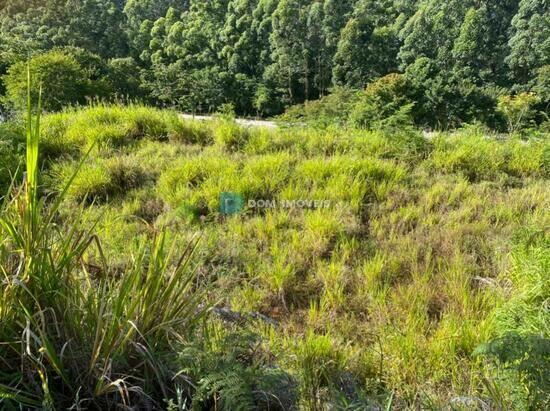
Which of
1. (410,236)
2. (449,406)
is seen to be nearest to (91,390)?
(449,406)

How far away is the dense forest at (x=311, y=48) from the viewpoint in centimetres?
2570

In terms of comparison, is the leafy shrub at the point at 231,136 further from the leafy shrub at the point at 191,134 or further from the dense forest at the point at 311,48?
the dense forest at the point at 311,48

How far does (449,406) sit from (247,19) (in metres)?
39.3

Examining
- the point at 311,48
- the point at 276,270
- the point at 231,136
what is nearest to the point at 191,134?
the point at 231,136

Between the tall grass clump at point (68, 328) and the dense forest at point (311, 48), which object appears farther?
the dense forest at point (311, 48)

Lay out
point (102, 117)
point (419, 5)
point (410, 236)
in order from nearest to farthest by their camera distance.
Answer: point (410, 236) → point (102, 117) → point (419, 5)

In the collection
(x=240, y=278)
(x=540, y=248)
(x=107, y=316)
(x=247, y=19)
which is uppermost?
(x=247, y=19)

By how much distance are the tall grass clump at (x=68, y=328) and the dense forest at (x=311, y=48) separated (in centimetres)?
2275

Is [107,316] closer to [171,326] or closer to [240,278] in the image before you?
[171,326]

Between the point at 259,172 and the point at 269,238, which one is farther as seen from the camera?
the point at 259,172

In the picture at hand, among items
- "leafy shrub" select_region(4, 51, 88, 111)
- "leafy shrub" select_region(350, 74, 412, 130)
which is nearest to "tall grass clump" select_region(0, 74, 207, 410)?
"leafy shrub" select_region(350, 74, 412, 130)

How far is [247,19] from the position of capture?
120 feet

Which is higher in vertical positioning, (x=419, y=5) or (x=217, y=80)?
(x=419, y=5)

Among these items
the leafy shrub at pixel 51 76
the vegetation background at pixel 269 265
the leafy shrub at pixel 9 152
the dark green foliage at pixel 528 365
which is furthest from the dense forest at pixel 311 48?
the dark green foliage at pixel 528 365
